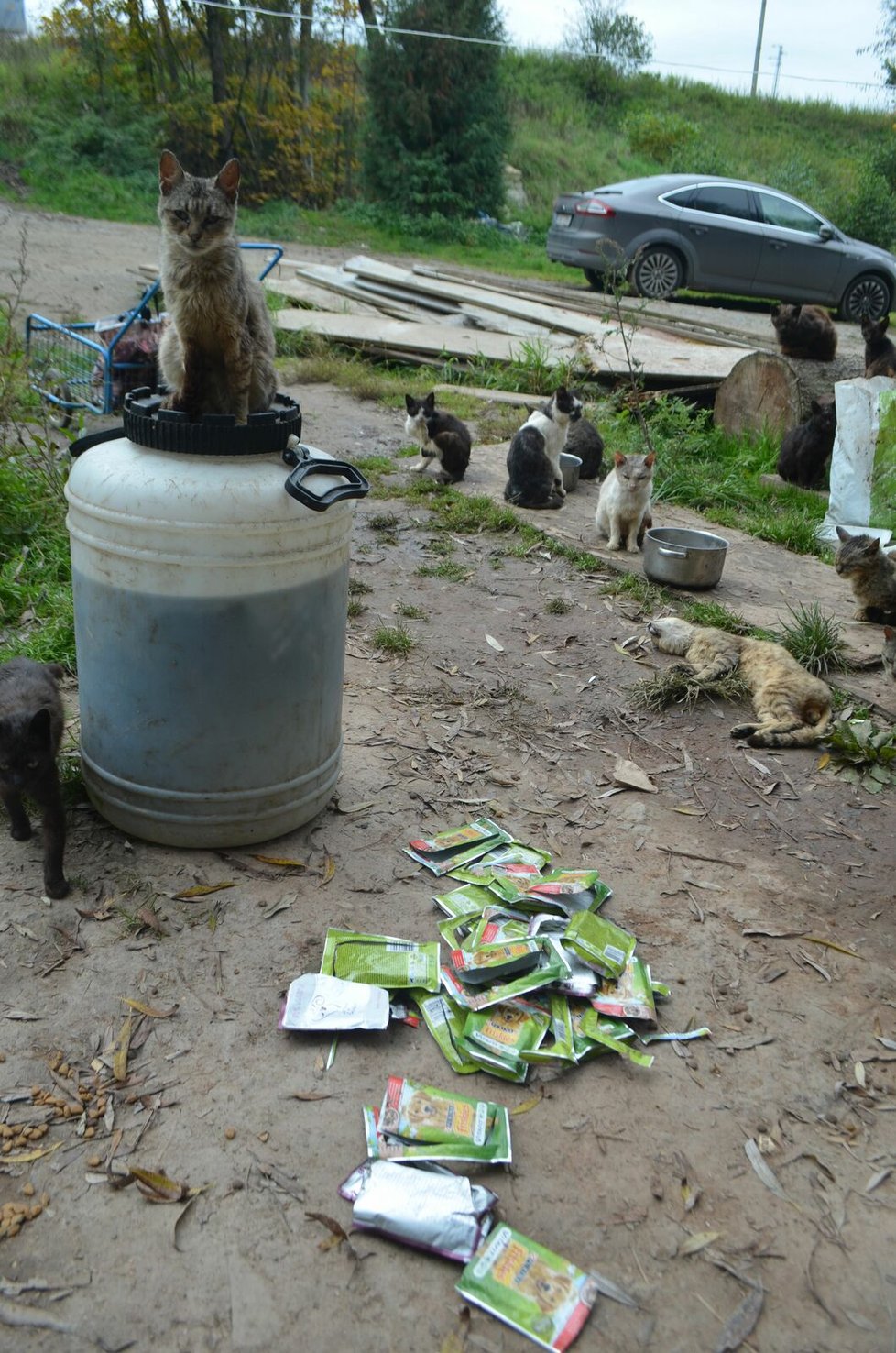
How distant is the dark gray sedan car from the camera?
15.0m

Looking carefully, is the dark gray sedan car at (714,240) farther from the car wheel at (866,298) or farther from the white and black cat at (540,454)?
the white and black cat at (540,454)

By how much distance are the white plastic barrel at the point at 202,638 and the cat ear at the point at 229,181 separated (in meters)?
0.90

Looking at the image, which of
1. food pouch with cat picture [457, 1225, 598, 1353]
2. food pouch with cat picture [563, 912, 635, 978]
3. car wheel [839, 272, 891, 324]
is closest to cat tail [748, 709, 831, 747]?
food pouch with cat picture [563, 912, 635, 978]

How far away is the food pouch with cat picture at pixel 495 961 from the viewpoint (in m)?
2.97

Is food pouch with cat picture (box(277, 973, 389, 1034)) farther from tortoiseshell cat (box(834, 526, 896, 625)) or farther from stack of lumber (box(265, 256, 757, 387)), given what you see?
stack of lumber (box(265, 256, 757, 387))

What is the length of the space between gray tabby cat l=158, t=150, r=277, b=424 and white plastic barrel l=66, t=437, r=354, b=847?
12.9 inches

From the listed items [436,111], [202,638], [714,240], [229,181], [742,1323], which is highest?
[436,111]

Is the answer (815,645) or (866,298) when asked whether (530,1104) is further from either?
(866,298)

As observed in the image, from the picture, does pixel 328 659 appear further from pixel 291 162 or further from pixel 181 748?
pixel 291 162

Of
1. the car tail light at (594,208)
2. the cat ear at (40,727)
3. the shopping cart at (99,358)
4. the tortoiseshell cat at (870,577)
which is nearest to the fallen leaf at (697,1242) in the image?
the cat ear at (40,727)

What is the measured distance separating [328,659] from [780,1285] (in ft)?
7.29

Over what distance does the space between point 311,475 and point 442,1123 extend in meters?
1.96

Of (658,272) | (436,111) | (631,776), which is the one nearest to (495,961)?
(631,776)

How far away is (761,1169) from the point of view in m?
2.47
